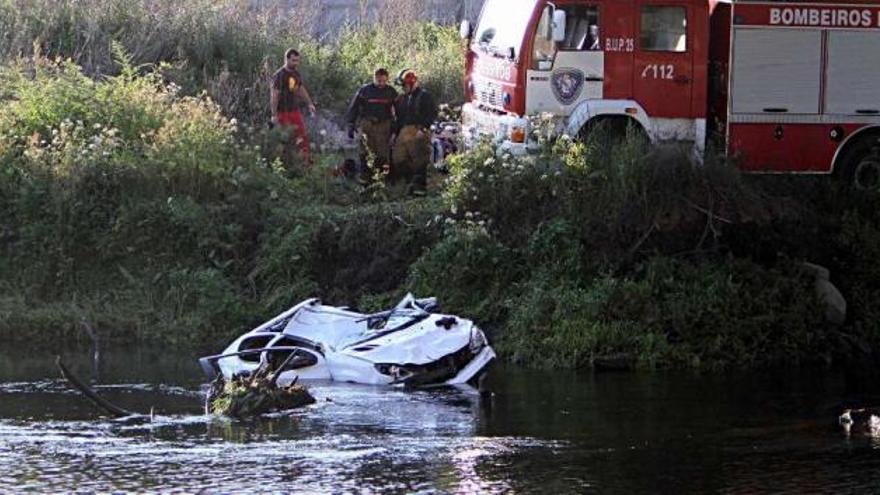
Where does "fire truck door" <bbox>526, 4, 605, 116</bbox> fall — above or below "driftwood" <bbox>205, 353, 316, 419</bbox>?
above

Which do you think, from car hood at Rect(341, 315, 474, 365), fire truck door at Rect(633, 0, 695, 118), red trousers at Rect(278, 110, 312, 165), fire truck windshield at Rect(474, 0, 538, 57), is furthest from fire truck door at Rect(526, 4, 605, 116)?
car hood at Rect(341, 315, 474, 365)

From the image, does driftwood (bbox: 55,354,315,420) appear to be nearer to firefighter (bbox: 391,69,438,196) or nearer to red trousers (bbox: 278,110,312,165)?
firefighter (bbox: 391,69,438,196)

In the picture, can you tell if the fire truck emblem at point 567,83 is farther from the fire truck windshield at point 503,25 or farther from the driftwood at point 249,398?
the driftwood at point 249,398

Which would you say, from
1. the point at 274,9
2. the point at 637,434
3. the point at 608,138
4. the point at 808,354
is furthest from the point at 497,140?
the point at 274,9

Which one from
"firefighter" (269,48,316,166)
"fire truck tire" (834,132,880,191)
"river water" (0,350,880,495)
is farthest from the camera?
"firefighter" (269,48,316,166)

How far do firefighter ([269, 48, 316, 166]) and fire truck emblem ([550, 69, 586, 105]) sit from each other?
3820 mm

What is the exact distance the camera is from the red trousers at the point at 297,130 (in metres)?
22.8

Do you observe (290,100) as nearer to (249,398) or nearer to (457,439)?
(249,398)

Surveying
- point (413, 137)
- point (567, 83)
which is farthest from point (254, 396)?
point (413, 137)

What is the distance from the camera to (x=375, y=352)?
17047mm

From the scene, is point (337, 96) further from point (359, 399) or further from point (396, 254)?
point (359, 399)

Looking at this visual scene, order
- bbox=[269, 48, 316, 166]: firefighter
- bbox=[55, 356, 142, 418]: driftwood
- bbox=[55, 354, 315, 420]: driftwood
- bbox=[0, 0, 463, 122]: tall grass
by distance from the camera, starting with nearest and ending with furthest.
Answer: bbox=[55, 356, 142, 418]: driftwood, bbox=[55, 354, 315, 420]: driftwood, bbox=[269, 48, 316, 166]: firefighter, bbox=[0, 0, 463, 122]: tall grass

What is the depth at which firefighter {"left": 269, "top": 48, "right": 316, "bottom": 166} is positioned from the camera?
22.7 m

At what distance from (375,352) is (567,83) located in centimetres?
508
